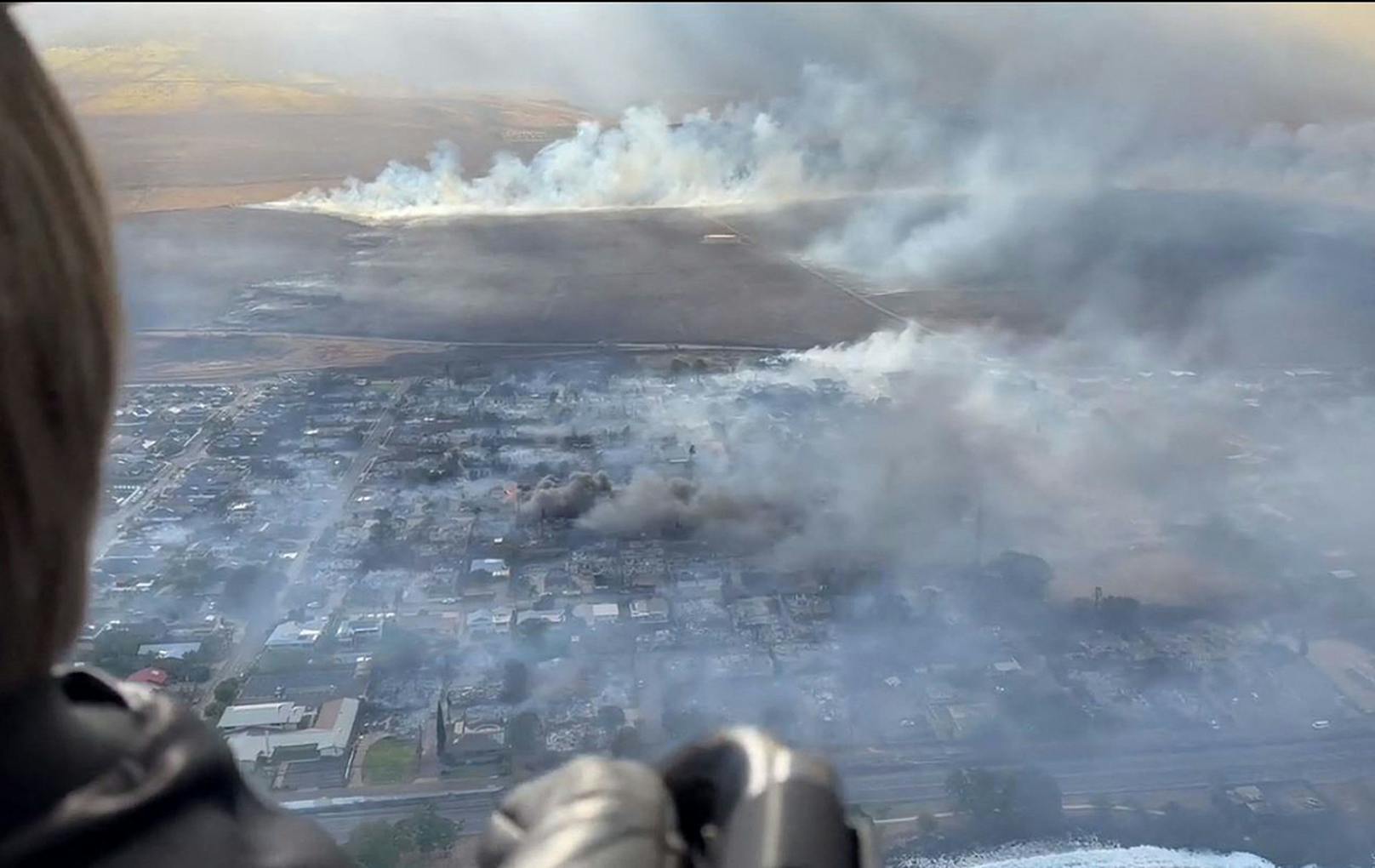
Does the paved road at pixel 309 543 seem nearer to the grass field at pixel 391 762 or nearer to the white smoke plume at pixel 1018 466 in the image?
the grass field at pixel 391 762

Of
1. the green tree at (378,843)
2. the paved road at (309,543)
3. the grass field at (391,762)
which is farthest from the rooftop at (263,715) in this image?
the green tree at (378,843)

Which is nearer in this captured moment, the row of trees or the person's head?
the person's head

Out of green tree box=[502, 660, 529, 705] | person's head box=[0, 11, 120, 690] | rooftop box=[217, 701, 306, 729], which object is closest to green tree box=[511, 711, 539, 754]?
green tree box=[502, 660, 529, 705]

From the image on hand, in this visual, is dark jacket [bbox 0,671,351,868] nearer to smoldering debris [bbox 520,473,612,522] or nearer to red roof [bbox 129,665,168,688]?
red roof [bbox 129,665,168,688]

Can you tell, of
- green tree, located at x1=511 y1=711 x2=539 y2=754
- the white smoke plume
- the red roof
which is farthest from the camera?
the white smoke plume

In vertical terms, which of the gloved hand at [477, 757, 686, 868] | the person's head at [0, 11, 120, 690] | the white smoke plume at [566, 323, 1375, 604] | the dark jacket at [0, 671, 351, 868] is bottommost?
the white smoke plume at [566, 323, 1375, 604]

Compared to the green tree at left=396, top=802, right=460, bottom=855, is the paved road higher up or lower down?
higher up

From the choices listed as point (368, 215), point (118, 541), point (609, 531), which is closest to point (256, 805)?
point (118, 541)
